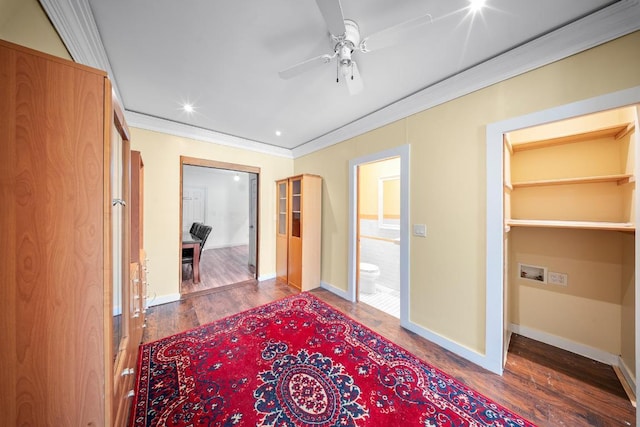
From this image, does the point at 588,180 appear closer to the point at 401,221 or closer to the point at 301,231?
the point at 401,221

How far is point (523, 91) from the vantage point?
1.63m

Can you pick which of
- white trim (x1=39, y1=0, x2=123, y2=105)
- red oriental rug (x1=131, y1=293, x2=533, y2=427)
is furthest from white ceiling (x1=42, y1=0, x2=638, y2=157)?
red oriental rug (x1=131, y1=293, x2=533, y2=427)

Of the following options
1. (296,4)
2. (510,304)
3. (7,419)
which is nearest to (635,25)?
(296,4)

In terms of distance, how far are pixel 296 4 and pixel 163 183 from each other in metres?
2.77

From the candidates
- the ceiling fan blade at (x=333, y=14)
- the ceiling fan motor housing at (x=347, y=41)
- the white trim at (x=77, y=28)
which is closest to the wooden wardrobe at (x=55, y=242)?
the white trim at (x=77, y=28)

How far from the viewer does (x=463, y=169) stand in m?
1.93

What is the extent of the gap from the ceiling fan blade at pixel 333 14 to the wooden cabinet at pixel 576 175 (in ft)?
5.62

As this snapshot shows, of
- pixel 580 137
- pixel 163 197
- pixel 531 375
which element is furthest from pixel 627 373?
pixel 163 197

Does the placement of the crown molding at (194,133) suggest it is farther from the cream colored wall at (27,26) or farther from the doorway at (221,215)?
the cream colored wall at (27,26)

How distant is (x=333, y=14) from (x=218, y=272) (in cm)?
444

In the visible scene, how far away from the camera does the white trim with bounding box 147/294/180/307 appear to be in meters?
2.84

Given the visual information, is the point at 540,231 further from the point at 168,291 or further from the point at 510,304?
the point at 168,291

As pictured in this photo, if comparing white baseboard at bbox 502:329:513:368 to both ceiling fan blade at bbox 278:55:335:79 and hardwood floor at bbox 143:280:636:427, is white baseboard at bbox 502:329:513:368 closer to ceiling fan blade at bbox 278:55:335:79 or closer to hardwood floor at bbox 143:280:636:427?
hardwood floor at bbox 143:280:636:427

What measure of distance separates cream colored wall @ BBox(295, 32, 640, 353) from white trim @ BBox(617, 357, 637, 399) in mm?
888
